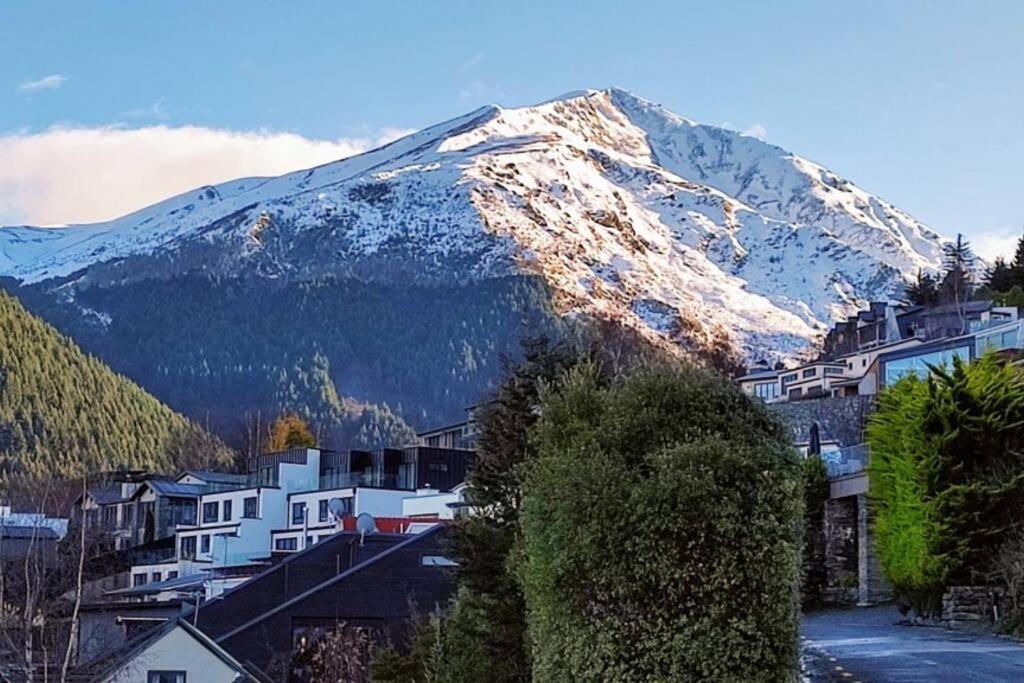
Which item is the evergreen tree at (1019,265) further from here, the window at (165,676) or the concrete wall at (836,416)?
the window at (165,676)

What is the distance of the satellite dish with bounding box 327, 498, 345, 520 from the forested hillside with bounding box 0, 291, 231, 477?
167 ft

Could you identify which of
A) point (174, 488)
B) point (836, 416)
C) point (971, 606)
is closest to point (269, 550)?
point (174, 488)

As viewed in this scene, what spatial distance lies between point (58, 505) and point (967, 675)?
7461 centimetres

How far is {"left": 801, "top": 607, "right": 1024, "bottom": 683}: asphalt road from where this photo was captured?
18.5 meters

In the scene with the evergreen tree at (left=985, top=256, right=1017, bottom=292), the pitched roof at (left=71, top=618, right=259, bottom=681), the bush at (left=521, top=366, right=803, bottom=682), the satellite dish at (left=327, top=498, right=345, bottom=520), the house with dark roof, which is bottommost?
Result: the pitched roof at (left=71, top=618, right=259, bottom=681)

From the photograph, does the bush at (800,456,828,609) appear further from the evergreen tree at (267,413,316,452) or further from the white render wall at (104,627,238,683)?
the evergreen tree at (267,413,316,452)

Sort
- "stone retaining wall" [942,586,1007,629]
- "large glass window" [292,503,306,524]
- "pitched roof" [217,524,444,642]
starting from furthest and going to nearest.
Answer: "large glass window" [292,503,306,524], "pitched roof" [217,524,444,642], "stone retaining wall" [942,586,1007,629]

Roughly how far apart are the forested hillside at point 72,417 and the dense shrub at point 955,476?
88.0m

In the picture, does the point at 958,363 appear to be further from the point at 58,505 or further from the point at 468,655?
the point at 58,505

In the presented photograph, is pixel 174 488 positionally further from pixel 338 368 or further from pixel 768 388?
pixel 338 368

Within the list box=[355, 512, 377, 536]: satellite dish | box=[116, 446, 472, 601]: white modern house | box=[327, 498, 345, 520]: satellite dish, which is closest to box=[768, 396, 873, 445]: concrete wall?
box=[116, 446, 472, 601]: white modern house

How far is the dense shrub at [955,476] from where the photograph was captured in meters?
28.8

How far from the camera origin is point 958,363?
100 ft

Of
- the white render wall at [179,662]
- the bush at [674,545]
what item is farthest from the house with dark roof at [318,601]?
the bush at [674,545]
